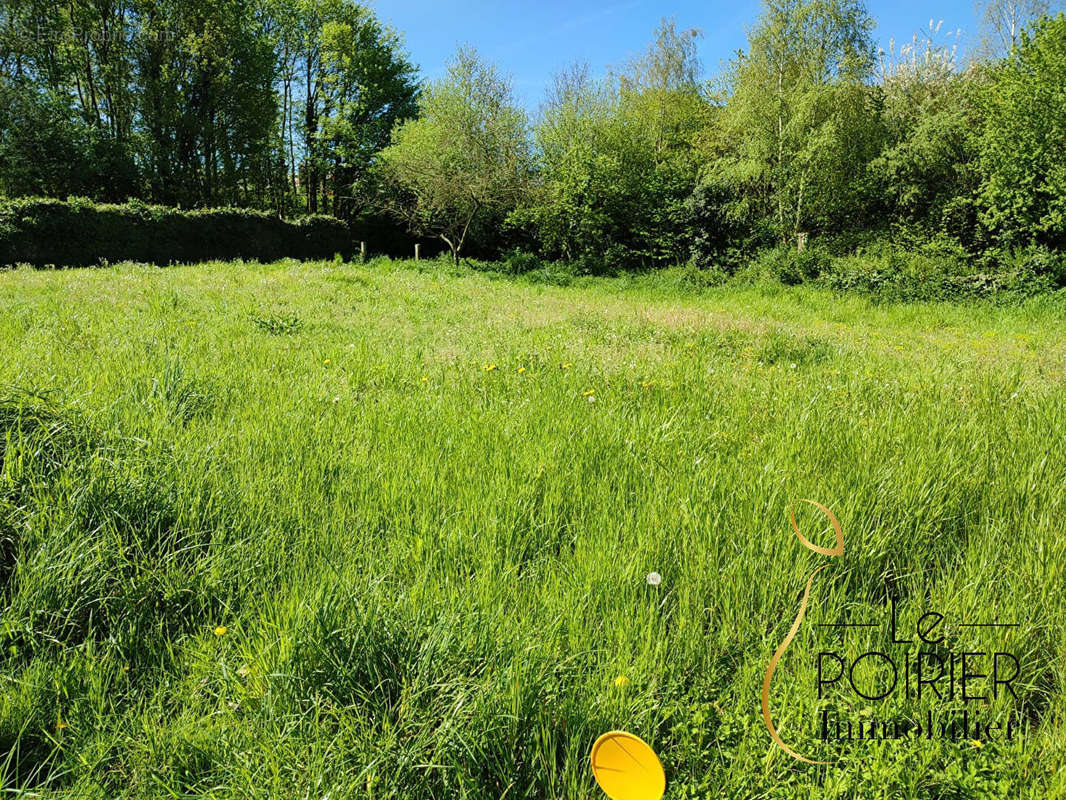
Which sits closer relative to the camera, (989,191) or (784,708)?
(784,708)

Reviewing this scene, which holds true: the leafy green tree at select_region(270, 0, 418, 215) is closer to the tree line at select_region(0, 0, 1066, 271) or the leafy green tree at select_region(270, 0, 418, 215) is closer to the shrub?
the tree line at select_region(0, 0, 1066, 271)

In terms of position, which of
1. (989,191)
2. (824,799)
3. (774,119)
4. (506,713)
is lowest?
(824,799)

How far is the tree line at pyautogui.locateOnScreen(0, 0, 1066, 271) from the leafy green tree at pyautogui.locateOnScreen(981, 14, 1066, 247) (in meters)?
0.06

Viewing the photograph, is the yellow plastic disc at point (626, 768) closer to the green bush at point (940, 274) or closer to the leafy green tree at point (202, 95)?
the green bush at point (940, 274)

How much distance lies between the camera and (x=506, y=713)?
142 centimetres

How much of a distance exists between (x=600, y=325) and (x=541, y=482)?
5.79 meters

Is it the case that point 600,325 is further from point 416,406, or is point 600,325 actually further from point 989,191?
point 989,191

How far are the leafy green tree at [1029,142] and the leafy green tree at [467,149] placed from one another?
1683 cm

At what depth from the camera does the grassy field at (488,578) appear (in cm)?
139

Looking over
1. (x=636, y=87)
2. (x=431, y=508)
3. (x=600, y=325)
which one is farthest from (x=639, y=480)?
(x=636, y=87)

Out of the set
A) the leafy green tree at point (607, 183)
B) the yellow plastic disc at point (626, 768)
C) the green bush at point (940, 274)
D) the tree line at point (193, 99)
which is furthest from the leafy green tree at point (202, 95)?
the yellow plastic disc at point (626, 768)

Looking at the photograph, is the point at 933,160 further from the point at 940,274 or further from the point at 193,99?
the point at 193,99

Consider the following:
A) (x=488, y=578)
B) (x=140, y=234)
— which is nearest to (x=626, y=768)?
(x=488, y=578)

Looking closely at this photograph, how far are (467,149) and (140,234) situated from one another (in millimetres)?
12889
